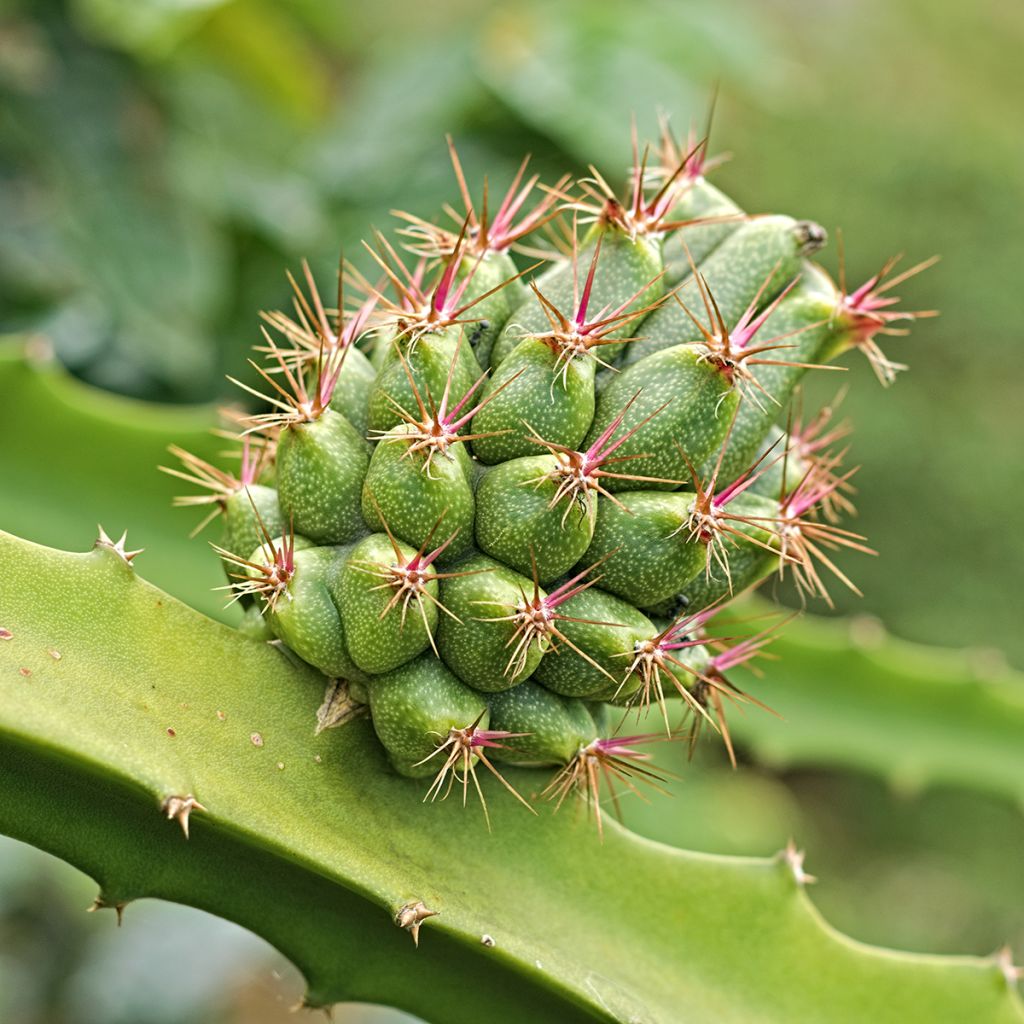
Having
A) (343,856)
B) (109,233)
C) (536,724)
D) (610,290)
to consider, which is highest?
A: (610,290)

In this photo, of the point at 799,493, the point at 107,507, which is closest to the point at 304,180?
the point at 107,507

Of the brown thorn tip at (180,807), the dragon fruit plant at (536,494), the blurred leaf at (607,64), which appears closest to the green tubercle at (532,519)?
the dragon fruit plant at (536,494)

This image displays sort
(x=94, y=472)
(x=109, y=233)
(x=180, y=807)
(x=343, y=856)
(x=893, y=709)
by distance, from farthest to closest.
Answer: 1. (x=109, y=233)
2. (x=893, y=709)
3. (x=94, y=472)
4. (x=343, y=856)
5. (x=180, y=807)

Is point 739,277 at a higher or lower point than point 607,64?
higher

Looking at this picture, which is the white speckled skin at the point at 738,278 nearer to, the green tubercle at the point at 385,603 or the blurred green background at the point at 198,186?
the green tubercle at the point at 385,603

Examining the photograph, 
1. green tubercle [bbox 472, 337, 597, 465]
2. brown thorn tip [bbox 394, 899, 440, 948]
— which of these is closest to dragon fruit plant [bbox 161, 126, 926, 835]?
green tubercle [bbox 472, 337, 597, 465]

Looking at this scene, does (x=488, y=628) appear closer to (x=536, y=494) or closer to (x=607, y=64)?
(x=536, y=494)

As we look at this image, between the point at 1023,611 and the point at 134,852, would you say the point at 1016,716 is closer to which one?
the point at 134,852

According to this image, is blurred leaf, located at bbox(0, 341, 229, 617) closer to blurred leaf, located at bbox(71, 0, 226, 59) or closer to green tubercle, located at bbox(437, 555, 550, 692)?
green tubercle, located at bbox(437, 555, 550, 692)

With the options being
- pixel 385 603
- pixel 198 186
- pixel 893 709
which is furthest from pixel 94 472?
pixel 893 709
